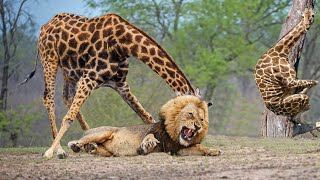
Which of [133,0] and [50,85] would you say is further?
[133,0]

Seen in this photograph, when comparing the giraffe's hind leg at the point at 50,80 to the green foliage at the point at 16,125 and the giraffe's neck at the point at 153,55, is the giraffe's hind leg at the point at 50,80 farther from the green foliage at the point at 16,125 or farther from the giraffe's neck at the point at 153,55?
the green foliage at the point at 16,125

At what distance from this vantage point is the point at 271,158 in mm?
7711

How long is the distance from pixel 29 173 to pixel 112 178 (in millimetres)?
931

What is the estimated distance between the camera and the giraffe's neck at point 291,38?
10.8 meters

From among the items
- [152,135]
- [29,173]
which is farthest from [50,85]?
[29,173]

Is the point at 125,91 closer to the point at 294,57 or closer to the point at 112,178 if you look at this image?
the point at 112,178

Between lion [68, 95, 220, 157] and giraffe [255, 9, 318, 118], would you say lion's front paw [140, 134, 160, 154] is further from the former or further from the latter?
giraffe [255, 9, 318, 118]

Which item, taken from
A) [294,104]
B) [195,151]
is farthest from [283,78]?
[195,151]

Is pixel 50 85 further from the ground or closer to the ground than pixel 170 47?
closer to the ground

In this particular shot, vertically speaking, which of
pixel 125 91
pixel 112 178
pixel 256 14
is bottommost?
pixel 112 178

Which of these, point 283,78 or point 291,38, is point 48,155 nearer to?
point 283,78

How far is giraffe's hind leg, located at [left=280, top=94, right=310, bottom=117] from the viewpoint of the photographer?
10.6m

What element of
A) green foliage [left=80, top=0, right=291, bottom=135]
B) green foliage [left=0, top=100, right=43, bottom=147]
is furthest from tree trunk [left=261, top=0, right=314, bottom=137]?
green foliage [left=80, top=0, right=291, bottom=135]

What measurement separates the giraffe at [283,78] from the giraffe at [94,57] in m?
2.12
